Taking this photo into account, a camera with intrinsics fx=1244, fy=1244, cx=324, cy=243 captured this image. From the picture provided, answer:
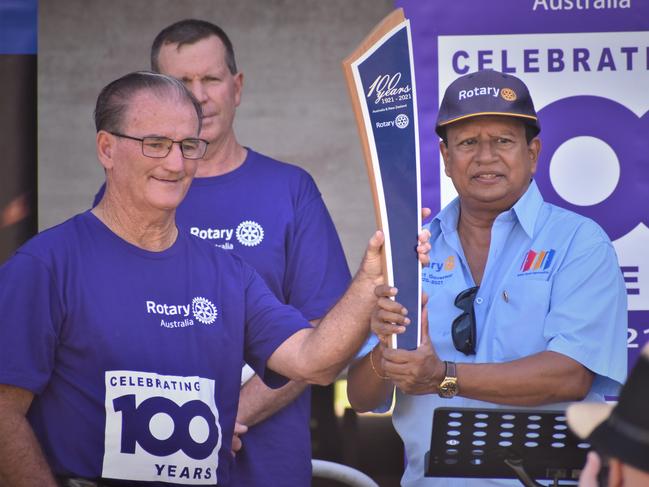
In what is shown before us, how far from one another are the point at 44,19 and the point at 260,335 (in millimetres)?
2332

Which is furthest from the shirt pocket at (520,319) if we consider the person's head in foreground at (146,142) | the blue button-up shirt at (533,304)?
the person's head in foreground at (146,142)

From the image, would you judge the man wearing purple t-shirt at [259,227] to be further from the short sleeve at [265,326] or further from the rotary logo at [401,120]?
the rotary logo at [401,120]

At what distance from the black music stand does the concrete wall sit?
237 cm

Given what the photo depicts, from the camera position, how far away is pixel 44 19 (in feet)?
16.8

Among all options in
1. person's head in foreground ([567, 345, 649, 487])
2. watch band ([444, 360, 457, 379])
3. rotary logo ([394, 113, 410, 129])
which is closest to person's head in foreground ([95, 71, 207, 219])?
rotary logo ([394, 113, 410, 129])

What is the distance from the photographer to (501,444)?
299 cm

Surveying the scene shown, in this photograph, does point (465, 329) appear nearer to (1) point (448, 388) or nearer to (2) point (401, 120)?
(1) point (448, 388)

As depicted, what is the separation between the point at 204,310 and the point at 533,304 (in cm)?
95

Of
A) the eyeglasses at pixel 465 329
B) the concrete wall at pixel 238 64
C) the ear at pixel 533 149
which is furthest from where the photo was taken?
the concrete wall at pixel 238 64

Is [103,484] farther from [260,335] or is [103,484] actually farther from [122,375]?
[260,335]

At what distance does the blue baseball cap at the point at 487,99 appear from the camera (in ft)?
12.2

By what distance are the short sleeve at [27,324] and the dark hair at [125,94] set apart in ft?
1.45

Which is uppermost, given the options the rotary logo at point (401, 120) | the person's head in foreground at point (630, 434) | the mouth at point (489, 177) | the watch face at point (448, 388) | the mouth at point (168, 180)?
the rotary logo at point (401, 120)

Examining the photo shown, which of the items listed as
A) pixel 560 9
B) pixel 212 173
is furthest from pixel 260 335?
pixel 560 9
